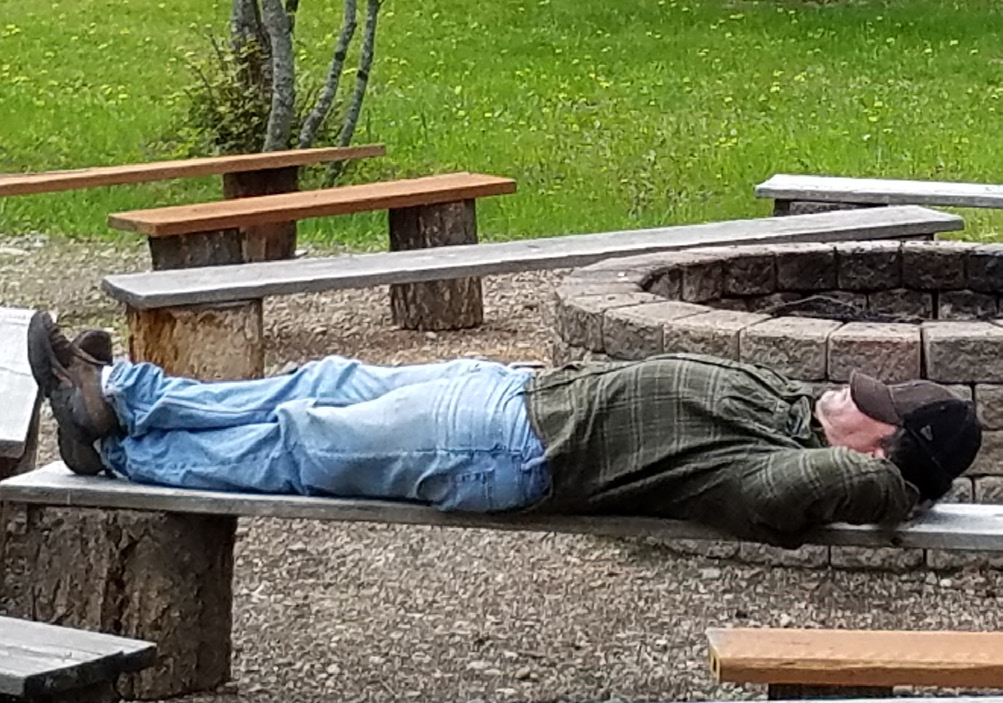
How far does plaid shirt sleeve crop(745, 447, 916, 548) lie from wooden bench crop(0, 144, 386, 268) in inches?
196

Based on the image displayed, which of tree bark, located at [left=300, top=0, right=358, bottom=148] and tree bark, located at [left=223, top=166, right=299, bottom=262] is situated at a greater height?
tree bark, located at [left=300, top=0, right=358, bottom=148]

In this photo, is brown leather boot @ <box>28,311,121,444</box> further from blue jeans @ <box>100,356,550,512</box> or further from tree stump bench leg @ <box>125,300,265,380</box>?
tree stump bench leg @ <box>125,300,265,380</box>

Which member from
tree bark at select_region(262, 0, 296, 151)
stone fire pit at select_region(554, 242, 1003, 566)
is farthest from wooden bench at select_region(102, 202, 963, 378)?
tree bark at select_region(262, 0, 296, 151)

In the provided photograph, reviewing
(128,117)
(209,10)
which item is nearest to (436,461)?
(128,117)

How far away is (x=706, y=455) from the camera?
355 cm

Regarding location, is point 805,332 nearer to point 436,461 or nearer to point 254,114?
point 436,461

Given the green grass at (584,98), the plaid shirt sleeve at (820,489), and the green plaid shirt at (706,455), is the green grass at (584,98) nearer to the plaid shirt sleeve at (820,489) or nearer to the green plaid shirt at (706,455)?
the green plaid shirt at (706,455)

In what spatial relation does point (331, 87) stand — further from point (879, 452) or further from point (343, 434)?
point (879, 452)

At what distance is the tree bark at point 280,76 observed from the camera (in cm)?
1038

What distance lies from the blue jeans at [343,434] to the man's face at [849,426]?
507 millimetres

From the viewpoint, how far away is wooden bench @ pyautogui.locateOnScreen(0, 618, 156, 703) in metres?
3.02

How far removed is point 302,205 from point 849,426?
168 inches

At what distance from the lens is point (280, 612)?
4.66 metres

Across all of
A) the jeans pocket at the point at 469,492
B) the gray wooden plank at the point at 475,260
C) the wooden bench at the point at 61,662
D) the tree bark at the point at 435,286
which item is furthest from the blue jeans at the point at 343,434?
the tree bark at the point at 435,286
